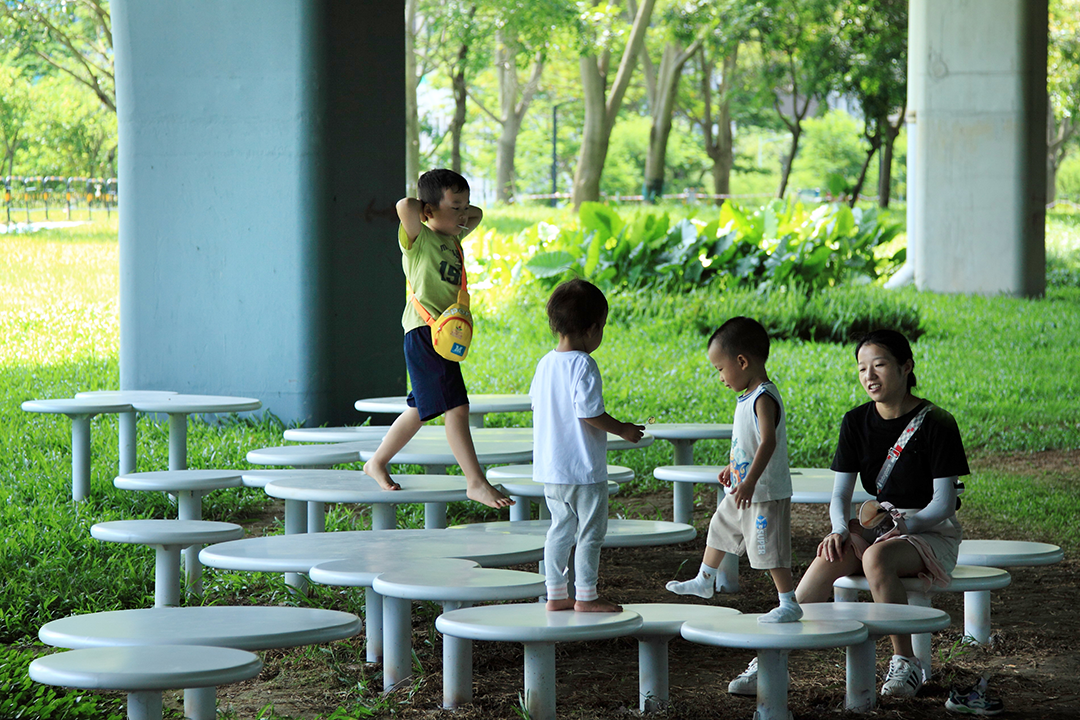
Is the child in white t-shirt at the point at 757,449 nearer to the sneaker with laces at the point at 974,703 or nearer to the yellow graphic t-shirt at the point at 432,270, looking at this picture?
the sneaker with laces at the point at 974,703

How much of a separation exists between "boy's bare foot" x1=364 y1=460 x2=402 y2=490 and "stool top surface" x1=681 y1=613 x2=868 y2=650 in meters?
1.63

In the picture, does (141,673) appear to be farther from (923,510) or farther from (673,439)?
(673,439)

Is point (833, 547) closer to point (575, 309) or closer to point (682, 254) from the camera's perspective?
point (575, 309)

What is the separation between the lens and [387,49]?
796 centimetres

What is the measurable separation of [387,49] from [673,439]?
3.45 metres

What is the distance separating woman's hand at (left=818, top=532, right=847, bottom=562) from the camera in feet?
12.9

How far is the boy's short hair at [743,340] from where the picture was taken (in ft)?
12.5

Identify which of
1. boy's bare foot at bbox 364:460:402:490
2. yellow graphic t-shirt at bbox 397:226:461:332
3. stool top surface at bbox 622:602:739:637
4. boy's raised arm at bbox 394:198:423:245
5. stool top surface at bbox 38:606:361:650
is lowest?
stool top surface at bbox 622:602:739:637

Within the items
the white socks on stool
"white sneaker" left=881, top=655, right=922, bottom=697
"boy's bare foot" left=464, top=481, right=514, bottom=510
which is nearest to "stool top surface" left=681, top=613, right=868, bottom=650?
"white sneaker" left=881, top=655, right=922, bottom=697

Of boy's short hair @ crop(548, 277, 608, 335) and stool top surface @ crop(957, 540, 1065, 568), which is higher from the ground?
boy's short hair @ crop(548, 277, 608, 335)

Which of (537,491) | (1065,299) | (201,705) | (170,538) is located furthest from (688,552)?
(1065,299)

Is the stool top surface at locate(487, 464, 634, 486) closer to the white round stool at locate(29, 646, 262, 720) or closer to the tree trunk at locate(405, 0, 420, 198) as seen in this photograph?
the white round stool at locate(29, 646, 262, 720)

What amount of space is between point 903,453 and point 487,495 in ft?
4.71

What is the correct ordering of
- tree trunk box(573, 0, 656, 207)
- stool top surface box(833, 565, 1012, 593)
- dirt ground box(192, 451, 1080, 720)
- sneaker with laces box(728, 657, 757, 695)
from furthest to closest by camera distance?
tree trunk box(573, 0, 656, 207)
stool top surface box(833, 565, 1012, 593)
sneaker with laces box(728, 657, 757, 695)
dirt ground box(192, 451, 1080, 720)
